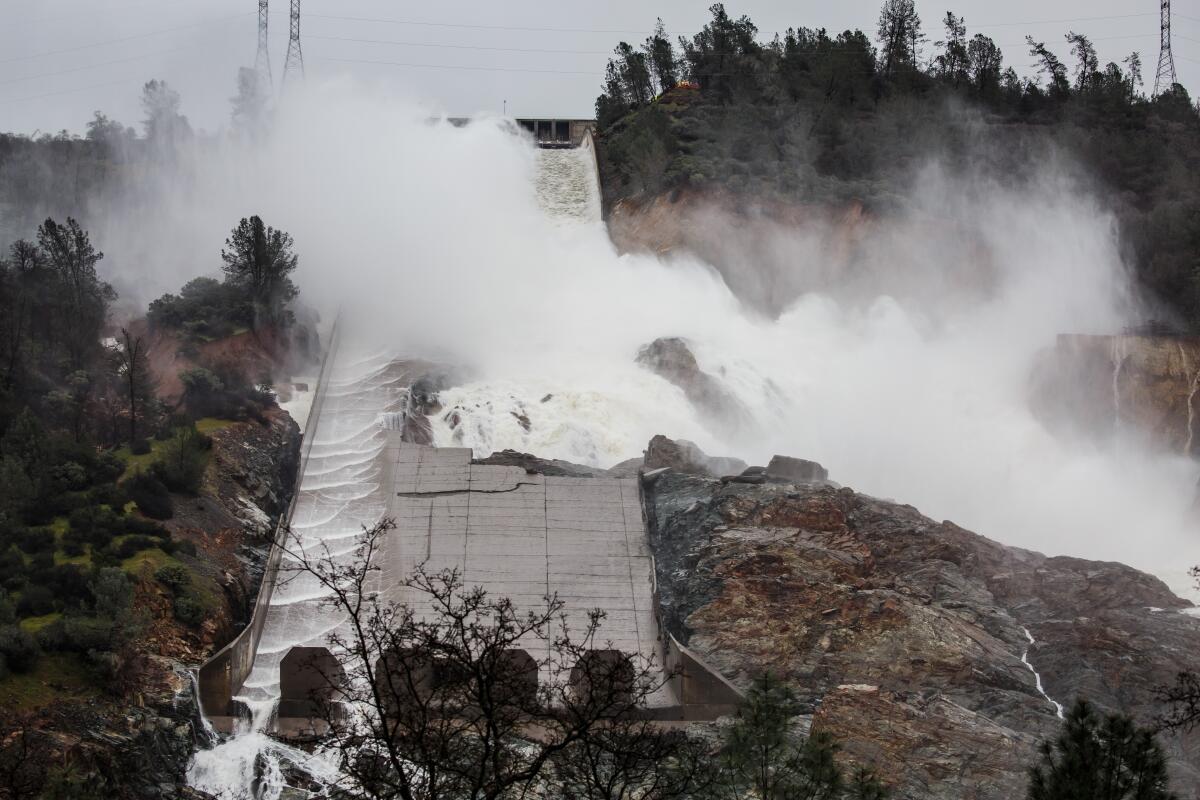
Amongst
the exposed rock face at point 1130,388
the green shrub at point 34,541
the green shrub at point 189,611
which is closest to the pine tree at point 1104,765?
the green shrub at point 189,611

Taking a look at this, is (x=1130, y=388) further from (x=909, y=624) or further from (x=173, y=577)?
(x=173, y=577)

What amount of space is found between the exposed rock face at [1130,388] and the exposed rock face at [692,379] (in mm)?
12196

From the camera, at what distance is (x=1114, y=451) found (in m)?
59.8

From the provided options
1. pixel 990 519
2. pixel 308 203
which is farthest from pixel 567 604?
pixel 308 203

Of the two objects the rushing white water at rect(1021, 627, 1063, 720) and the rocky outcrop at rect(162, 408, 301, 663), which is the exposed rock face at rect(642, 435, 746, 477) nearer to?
the rocky outcrop at rect(162, 408, 301, 663)

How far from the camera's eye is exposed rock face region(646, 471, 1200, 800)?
33.4 m

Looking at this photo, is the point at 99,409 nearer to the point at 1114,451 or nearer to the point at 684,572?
the point at 684,572

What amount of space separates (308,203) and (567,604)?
126ft

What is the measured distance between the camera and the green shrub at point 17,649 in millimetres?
32812

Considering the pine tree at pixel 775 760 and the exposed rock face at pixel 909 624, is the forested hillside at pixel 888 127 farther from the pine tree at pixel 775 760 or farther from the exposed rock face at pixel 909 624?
the pine tree at pixel 775 760

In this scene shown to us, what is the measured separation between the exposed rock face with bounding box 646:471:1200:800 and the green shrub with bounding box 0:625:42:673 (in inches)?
599

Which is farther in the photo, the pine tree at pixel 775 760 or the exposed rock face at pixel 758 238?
the exposed rock face at pixel 758 238

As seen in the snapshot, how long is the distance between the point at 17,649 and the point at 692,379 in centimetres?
3271

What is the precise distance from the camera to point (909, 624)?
38.7m
